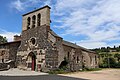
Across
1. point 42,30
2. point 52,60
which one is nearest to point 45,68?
point 52,60

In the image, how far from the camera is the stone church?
803 inches

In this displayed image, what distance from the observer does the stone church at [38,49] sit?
2039 centimetres

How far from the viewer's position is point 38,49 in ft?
70.6

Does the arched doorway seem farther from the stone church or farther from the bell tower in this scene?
the bell tower

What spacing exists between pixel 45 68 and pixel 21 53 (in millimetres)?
5919

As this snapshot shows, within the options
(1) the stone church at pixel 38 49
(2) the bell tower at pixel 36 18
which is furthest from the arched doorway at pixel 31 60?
(2) the bell tower at pixel 36 18

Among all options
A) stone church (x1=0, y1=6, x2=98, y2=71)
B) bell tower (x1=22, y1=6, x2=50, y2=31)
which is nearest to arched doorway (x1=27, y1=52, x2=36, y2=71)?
stone church (x1=0, y1=6, x2=98, y2=71)

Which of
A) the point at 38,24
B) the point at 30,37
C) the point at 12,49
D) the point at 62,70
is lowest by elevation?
the point at 62,70

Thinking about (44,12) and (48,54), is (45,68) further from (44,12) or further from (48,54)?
(44,12)

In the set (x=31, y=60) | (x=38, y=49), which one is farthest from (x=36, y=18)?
(x=31, y=60)

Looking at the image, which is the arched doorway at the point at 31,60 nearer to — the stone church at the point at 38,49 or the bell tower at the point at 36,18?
the stone church at the point at 38,49

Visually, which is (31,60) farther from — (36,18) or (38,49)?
(36,18)

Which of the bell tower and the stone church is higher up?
the bell tower

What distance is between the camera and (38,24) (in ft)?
74.1
